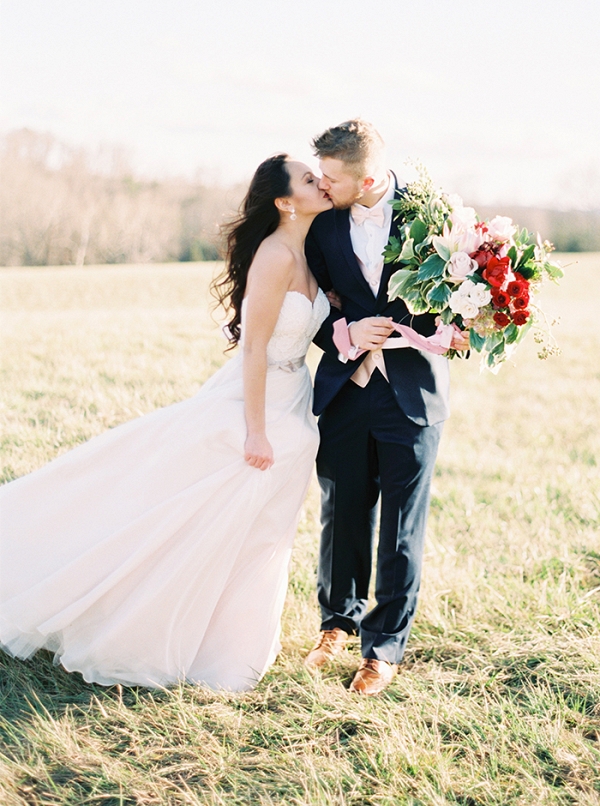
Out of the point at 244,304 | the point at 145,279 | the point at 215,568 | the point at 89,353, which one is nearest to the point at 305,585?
the point at 215,568

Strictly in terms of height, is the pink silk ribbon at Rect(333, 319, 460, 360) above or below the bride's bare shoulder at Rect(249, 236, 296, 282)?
below

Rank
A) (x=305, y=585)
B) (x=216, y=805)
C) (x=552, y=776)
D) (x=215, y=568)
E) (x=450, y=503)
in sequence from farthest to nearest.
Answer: (x=450, y=503) → (x=305, y=585) → (x=215, y=568) → (x=552, y=776) → (x=216, y=805)

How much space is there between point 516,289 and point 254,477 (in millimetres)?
1478

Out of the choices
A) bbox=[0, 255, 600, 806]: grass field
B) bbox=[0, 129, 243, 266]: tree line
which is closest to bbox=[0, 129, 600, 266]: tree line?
bbox=[0, 129, 243, 266]: tree line

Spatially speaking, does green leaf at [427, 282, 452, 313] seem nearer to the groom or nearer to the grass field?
the groom

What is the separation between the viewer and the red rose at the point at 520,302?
326 centimetres

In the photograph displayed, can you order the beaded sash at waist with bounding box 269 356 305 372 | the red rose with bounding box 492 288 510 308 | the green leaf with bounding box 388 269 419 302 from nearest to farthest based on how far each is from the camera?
the red rose with bounding box 492 288 510 308 < the green leaf with bounding box 388 269 419 302 < the beaded sash at waist with bounding box 269 356 305 372

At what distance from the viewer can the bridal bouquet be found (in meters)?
3.29

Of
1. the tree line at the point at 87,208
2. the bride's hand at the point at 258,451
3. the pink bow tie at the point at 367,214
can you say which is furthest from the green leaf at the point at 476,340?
the tree line at the point at 87,208

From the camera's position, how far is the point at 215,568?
377cm

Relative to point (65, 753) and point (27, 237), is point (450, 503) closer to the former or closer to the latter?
point (65, 753)

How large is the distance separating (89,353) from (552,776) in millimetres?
8398

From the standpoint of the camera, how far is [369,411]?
3.88 metres

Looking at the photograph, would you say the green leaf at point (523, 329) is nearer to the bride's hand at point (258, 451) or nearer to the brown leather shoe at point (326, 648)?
the bride's hand at point (258, 451)
